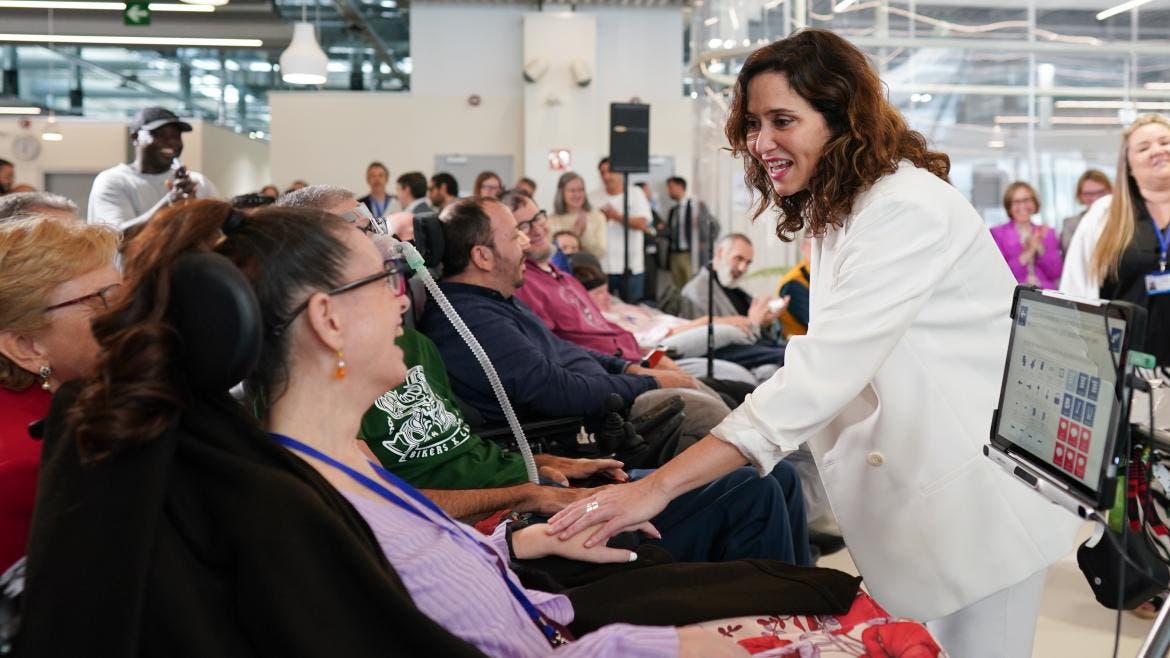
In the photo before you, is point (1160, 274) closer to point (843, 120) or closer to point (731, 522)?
point (731, 522)

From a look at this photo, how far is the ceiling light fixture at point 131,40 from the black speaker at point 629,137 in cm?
784

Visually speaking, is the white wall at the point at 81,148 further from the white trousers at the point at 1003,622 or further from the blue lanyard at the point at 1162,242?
the white trousers at the point at 1003,622

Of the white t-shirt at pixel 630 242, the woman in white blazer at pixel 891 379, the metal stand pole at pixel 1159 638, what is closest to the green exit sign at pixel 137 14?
the white t-shirt at pixel 630 242

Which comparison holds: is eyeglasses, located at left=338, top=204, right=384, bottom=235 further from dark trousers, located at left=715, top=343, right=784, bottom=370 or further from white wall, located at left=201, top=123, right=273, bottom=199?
white wall, located at left=201, top=123, right=273, bottom=199

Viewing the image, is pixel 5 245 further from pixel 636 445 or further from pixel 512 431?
pixel 636 445

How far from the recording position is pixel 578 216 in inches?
326

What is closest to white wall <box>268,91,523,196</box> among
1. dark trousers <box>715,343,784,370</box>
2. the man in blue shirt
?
dark trousers <box>715,343,784,370</box>

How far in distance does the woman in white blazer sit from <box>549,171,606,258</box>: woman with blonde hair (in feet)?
20.5

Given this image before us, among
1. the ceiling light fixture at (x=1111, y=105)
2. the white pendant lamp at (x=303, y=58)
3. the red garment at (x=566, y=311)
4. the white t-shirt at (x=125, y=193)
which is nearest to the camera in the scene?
the red garment at (x=566, y=311)

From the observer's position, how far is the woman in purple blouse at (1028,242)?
805 cm

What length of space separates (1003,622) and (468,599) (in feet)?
3.08

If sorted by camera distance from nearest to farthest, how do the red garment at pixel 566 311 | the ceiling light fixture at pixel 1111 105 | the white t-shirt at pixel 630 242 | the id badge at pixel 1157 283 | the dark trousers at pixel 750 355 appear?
the id badge at pixel 1157 283 < the red garment at pixel 566 311 < the dark trousers at pixel 750 355 < the ceiling light fixture at pixel 1111 105 < the white t-shirt at pixel 630 242

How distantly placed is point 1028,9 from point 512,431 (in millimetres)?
6578

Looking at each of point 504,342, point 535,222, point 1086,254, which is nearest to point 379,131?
point 535,222
